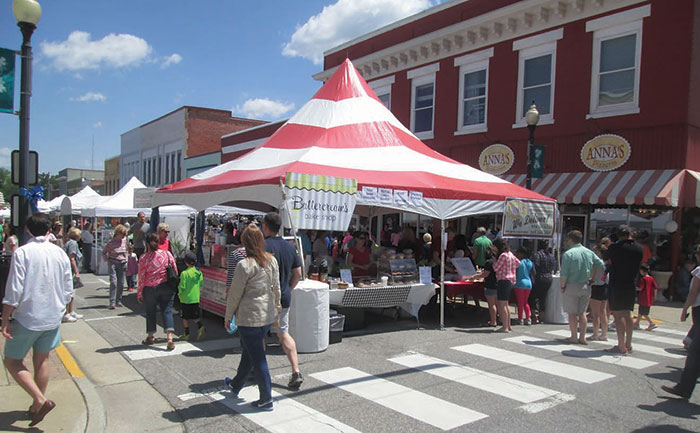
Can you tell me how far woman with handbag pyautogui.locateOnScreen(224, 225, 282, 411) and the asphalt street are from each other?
51 centimetres

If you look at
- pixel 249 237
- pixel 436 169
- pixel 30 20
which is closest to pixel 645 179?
pixel 436 169

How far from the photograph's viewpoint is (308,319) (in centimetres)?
696

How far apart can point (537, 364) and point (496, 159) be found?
1093 centimetres

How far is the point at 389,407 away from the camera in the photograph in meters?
4.98

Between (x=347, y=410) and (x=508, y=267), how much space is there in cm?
464

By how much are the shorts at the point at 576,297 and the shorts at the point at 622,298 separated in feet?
1.44

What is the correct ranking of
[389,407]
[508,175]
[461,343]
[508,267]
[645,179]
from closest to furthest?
[389,407]
[461,343]
[508,267]
[645,179]
[508,175]

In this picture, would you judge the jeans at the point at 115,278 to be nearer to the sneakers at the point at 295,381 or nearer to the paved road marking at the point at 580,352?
the sneakers at the point at 295,381

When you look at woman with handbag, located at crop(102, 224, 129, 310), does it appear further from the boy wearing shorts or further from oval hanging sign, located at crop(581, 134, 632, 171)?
oval hanging sign, located at crop(581, 134, 632, 171)

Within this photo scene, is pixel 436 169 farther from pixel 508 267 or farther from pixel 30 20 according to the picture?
pixel 30 20

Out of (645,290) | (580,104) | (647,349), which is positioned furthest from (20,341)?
(580,104)

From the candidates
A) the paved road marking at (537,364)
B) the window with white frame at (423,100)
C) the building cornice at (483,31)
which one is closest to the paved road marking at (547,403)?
the paved road marking at (537,364)

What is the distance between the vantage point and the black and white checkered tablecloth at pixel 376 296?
8102mm

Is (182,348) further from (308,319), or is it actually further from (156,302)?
(308,319)
